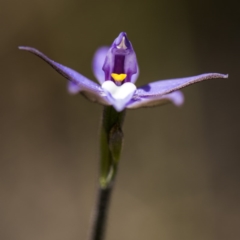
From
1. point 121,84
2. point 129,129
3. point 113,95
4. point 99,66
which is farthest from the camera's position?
point 129,129

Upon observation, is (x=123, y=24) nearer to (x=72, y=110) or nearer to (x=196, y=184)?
(x=72, y=110)

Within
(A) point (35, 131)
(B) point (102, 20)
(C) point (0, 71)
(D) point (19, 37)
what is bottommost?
(A) point (35, 131)

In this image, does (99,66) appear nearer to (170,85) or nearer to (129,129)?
(170,85)

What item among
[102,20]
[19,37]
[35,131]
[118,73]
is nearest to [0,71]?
[19,37]

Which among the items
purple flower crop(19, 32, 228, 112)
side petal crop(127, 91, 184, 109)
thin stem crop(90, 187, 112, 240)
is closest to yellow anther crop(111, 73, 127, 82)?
purple flower crop(19, 32, 228, 112)

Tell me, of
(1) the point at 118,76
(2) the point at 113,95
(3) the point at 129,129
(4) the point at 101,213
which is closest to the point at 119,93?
(2) the point at 113,95

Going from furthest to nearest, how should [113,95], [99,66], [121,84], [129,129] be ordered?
[129,129] < [99,66] < [121,84] < [113,95]
